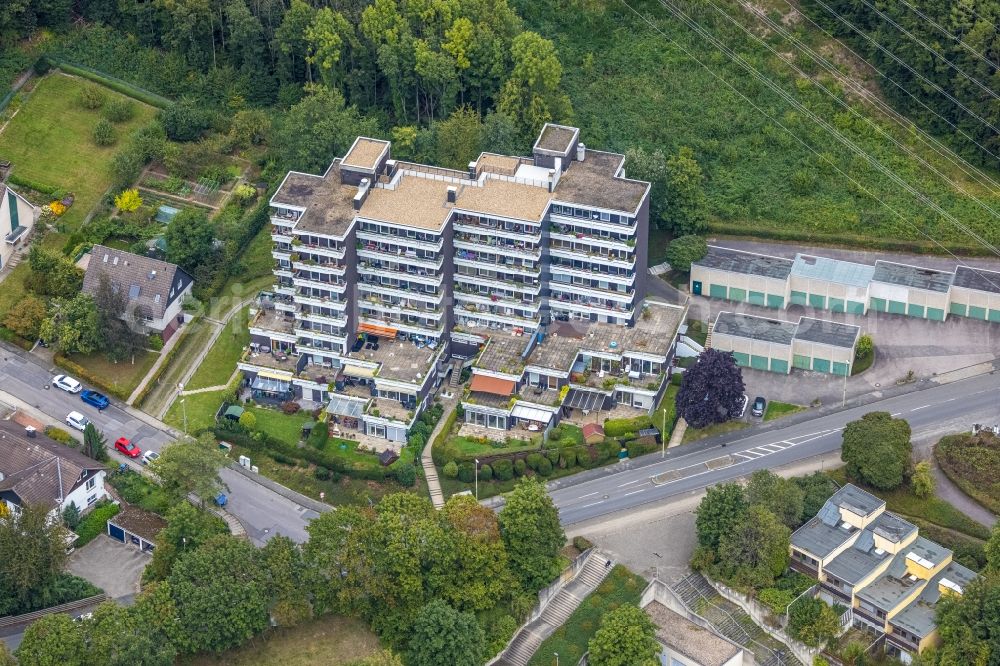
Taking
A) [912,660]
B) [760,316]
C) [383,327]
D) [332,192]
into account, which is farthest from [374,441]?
[912,660]

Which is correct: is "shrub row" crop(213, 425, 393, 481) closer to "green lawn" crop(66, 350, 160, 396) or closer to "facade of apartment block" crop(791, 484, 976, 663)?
"green lawn" crop(66, 350, 160, 396)

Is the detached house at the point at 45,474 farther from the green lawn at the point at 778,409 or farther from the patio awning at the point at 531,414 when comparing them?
the green lawn at the point at 778,409

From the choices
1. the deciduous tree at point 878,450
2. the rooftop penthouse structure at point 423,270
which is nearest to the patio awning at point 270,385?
the rooftop penthouse structure at point 423,270

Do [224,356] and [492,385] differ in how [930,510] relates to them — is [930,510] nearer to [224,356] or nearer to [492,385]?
[492,385]

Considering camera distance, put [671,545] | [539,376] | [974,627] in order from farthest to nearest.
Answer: [539,376] → [671,545] → [974,627]

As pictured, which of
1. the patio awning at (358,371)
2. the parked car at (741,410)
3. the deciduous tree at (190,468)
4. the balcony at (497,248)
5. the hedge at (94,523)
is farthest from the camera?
the balcony at (497,248)

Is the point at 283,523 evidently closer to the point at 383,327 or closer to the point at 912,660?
the point at 383,327
